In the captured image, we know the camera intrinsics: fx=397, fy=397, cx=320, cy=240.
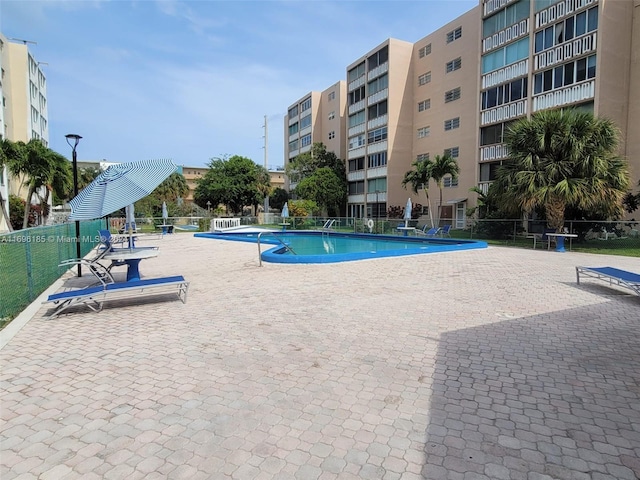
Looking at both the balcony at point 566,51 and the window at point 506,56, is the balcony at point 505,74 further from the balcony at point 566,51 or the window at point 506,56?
the balcony at point 566,51

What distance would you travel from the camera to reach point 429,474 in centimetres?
255

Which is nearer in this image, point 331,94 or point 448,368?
point 448,368

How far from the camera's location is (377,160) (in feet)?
143

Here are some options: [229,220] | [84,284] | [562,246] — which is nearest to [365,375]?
[84,284]

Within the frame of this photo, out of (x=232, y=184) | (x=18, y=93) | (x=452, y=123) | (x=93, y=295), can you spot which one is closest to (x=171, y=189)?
(x=232, y=184)

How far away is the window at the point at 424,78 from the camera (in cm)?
3962

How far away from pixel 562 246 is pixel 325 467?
1836cm

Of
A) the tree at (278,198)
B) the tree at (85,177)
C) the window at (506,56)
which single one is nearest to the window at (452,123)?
the window at (506,56)

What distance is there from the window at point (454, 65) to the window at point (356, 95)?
36.3 feet

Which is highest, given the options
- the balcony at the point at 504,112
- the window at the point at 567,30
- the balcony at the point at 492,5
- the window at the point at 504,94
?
the balcony at the point at 492,5

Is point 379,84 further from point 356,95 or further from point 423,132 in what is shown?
point 423,132

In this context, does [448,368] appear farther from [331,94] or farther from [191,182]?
[191,182]

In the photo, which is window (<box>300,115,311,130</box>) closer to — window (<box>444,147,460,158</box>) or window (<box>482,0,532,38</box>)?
window (<box>444,147,460,158</box>)

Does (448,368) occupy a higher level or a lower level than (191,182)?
lower
